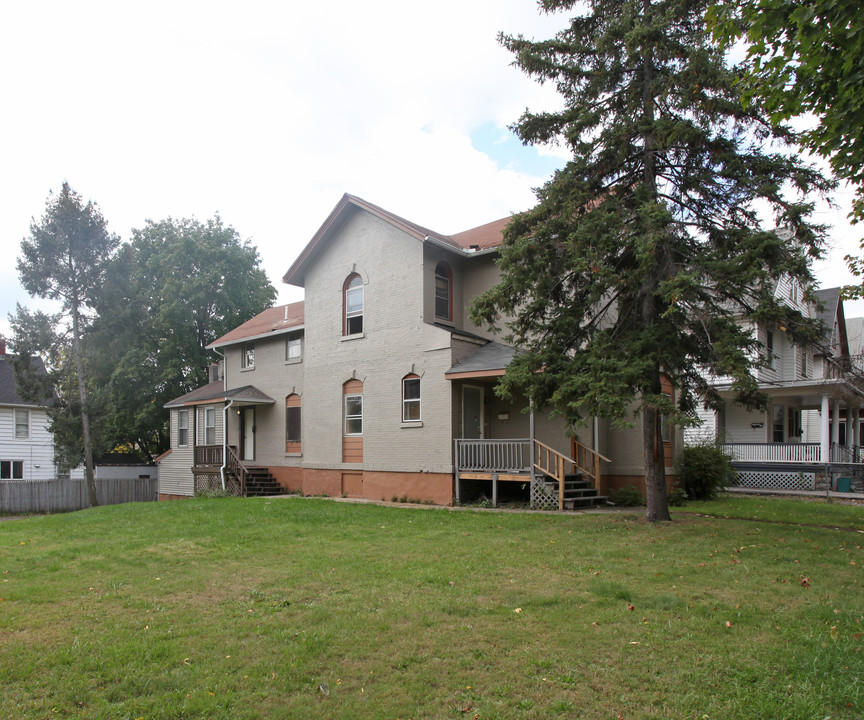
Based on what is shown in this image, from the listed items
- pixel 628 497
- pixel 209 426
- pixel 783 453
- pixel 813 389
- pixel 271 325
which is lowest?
pixel 628 497

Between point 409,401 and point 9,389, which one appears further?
point 9,389

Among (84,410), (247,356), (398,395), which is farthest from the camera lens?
(84,410)

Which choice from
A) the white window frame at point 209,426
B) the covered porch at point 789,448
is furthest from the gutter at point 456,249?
the white window frame at point 209,426

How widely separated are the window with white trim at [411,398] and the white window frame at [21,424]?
25170 millimetres

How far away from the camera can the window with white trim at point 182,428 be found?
2835 cm

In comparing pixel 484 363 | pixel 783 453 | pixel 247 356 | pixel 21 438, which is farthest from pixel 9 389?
pixel 783 453

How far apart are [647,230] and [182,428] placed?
23.4 meters

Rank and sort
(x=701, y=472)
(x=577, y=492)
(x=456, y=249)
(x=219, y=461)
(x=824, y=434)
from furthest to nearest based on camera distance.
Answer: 1. (x=219, y=461)
2. (x=824, y=434)
3. (x=456, y=249)
4. (x=701, y=472)
5. (x=577, y=492)

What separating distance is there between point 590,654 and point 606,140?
10330 millimetres

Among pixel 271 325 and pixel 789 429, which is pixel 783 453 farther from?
pixel 271 325

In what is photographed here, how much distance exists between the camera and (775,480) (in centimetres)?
2456

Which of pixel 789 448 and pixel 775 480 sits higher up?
pixel 789 448

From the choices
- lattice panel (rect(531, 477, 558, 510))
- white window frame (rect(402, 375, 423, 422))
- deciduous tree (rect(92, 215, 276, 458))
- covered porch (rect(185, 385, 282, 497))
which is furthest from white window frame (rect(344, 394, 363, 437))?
deciduous tree (rect(92, 215, 276, 458))

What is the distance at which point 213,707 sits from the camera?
165 inches
